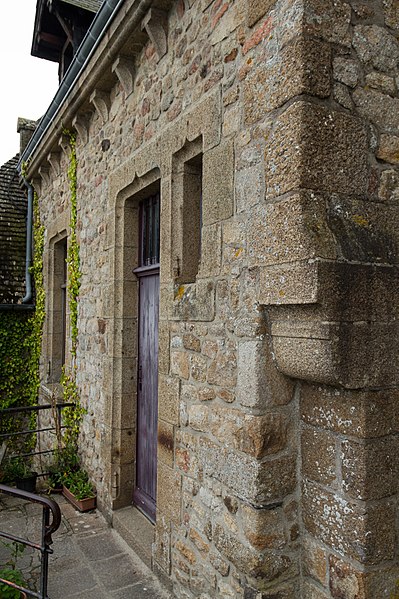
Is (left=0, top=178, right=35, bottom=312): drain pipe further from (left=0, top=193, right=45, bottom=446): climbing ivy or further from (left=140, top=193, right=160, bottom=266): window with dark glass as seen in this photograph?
(left=140, top=193, right=160, bottom=266): window with dark glass

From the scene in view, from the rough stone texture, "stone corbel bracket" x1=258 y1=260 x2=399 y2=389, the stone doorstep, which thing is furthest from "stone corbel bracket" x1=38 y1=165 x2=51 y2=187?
"stone corbel bracket" x1=258 y1=260 x2=399 y2=389

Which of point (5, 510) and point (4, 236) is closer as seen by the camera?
point (5, 510)

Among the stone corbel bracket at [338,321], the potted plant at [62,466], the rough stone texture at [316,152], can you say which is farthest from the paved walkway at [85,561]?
the rough stone texture at [316,152]

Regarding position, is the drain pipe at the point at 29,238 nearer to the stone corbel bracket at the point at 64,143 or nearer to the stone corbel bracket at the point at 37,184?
the stone corbel bracket at the point at 37,184

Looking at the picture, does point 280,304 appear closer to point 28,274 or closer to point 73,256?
point 73,256

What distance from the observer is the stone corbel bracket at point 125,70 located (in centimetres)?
386

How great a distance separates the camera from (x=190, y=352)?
2.85 m

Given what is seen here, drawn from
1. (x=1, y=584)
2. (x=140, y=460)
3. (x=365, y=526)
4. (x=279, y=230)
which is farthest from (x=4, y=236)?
(x=365, y=526)

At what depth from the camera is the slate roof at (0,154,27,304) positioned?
787 cm

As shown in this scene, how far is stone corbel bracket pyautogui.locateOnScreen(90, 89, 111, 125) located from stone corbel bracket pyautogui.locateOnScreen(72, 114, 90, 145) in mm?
573

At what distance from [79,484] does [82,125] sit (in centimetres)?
399

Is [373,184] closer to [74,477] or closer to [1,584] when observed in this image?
[1,584]

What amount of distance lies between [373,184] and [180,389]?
170cm

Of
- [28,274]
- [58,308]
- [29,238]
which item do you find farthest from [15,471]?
[29,238]
